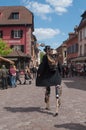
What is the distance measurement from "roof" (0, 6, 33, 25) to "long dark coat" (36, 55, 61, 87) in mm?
50568

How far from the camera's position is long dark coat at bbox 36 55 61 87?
11.2 m

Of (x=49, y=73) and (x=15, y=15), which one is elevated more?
(x=15, y=15)

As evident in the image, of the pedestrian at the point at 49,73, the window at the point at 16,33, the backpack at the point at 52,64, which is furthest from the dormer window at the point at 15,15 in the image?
the backpack at the point at 52,64

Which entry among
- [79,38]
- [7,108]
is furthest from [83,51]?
[7,108]

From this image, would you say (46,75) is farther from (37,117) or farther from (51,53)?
(37,117)

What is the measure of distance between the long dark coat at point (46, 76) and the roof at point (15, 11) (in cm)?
5057

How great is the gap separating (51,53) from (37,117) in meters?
2.15

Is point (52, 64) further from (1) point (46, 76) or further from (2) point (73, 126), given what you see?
(2) point (73, 126)

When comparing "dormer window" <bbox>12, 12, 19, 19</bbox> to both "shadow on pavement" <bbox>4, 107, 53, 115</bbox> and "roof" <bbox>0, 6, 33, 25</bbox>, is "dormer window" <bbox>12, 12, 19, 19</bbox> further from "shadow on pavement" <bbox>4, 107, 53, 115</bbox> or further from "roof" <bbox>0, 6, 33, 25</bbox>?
"shadow on pavement" <bbox>4, 107, 53, 115</bbox>

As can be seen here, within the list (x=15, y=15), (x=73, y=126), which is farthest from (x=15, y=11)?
(x=73, y=126)

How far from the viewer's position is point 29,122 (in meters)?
9.41

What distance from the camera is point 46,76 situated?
11289 millimetres

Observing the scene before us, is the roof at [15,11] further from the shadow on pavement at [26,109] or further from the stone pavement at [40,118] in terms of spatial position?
the stone pavement at [40,118]

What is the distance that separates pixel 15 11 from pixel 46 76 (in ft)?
177
